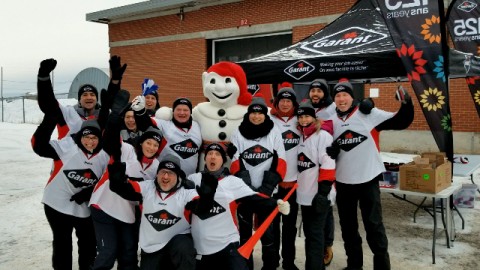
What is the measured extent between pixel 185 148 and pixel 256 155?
0.70m

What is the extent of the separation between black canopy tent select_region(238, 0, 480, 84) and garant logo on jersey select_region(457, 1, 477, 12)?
5.01 ft

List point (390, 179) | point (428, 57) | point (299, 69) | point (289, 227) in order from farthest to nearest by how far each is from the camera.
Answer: point (299, 69) → point (390, 179) → point (428, 57) → point (289, 227)

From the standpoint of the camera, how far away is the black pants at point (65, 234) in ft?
10.4

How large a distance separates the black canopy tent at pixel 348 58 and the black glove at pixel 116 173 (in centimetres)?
304

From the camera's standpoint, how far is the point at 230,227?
10.0ft

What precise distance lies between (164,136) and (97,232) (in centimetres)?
106

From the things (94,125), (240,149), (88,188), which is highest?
(94,125)

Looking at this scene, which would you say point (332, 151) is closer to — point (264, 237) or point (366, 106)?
point (366, 106)

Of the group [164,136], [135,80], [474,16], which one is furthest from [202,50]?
[164,136]

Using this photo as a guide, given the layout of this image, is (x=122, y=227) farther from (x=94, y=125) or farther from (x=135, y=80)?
(x=135, y=80)

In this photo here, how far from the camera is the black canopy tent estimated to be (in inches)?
185

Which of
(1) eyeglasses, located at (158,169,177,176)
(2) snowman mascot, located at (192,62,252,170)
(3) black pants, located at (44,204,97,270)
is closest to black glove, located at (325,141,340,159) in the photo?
(2) snowman mascot, located at (192,62,252,170)

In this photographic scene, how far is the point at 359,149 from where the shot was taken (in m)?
3.64

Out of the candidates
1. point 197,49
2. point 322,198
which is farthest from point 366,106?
point 197,49
